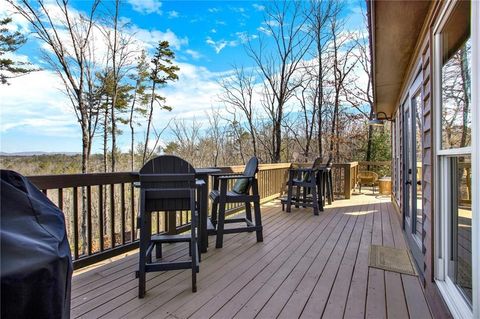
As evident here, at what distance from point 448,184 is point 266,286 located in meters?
1.57

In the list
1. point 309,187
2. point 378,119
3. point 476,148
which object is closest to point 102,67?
point 309,187

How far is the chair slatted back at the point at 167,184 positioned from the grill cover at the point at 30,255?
135 centimetres

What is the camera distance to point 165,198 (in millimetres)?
2467

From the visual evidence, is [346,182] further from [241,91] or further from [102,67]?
[102,67]

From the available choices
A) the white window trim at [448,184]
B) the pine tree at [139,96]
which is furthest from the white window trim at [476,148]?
the pine tree at [139,96]

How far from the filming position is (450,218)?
1.77 meters

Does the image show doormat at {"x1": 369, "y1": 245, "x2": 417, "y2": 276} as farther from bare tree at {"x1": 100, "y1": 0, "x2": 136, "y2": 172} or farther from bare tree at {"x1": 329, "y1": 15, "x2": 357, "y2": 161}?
bare tree at {"x1": 100, "y1": 0, "x2": 136, "y2": 172}

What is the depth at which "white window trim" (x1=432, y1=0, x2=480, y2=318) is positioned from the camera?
1.19 meters

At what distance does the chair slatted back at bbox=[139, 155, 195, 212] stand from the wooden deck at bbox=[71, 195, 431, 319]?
0.70 meters

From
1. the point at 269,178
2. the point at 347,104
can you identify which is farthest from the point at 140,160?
the point at 347,104

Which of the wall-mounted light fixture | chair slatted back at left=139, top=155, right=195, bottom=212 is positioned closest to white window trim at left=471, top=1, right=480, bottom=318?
chair slatted back at left=139, top=155, right=195, bottom=212

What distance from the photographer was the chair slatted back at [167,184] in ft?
7.93

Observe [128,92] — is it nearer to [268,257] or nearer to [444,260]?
[268,257]

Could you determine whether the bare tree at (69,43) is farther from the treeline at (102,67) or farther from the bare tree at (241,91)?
the bare tree at (241,91)
